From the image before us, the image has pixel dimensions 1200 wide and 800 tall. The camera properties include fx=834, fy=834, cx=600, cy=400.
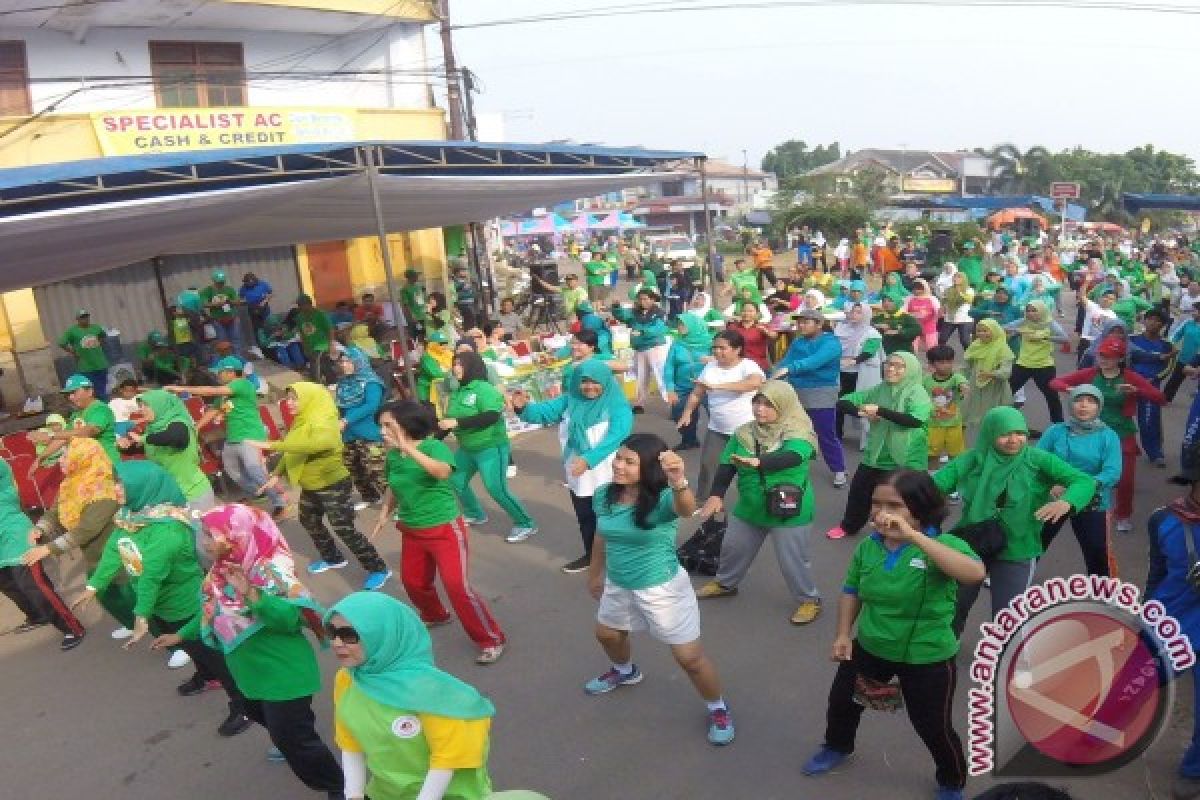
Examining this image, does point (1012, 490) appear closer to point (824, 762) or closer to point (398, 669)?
point (824, 762)

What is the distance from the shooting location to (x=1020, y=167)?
191 ft

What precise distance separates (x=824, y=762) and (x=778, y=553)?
1.42m

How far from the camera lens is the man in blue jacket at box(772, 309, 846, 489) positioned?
6.97 metres

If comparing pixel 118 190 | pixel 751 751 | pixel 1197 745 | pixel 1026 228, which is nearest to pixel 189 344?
pixel 118 190

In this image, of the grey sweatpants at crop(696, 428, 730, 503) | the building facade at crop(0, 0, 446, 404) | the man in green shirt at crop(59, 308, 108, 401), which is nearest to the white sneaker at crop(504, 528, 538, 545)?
the grey sweatpants at crop(696, 428, 730, 503)

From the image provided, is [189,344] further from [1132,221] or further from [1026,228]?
[1132,221]

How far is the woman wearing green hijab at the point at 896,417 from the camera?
538cm

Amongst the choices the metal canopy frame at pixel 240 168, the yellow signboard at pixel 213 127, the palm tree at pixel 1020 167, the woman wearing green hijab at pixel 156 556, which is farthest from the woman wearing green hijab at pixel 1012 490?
the palm tree at pixel 1020 167

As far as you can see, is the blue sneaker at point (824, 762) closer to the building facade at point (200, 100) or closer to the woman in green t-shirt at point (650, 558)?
the woman in green t-shirt at point (650, 558)

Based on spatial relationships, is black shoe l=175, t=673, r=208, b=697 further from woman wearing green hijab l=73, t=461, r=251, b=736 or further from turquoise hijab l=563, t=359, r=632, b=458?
turquoise hijab l=563, t=359, r=632, b=458

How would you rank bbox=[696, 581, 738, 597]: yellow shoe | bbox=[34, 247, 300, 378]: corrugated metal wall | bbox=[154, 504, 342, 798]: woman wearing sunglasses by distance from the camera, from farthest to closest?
bbox=[34, 247, 300, 378]: corrugated metal wall, bbox=[696, 581, 738, 597]: yellow shoe, bbox=[154, 504, 342, 798]: woman wearing sunglasses

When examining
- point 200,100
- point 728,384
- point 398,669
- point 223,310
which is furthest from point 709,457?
point 200,100

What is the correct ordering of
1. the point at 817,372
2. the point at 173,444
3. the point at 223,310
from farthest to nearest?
1. the point at 223,310
2. the point at 817,372
3. the point at 173,444

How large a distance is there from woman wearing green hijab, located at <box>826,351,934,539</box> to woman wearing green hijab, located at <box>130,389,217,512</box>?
4.47 metres
